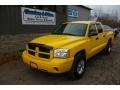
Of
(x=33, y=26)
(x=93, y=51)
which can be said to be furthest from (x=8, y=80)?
(x=33, y=26)

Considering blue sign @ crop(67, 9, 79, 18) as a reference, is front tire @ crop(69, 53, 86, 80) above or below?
below

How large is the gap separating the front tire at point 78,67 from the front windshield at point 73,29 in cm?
99

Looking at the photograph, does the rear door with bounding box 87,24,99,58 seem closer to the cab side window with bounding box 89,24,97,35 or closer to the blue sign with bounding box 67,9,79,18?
the cab side window with bounding box 89,24,97,35

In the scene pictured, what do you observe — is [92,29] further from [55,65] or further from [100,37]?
[55,65]

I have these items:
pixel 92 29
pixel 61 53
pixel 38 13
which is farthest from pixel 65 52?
pixel 38 13

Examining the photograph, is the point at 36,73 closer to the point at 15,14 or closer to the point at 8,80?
the point at 8,80

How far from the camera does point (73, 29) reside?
21.2ft

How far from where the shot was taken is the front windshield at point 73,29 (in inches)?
244

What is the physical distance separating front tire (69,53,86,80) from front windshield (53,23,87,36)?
3.26 feet

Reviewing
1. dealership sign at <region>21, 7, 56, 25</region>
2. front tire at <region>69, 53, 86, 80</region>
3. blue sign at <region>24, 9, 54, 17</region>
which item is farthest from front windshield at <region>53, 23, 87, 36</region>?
blue sign at <region>24, 9, 54, 17</region>

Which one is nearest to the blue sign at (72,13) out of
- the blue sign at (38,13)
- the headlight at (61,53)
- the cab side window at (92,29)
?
the blue sign at (38,13)

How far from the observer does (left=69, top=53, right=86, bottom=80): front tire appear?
204 inches

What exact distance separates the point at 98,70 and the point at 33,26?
9601 mm

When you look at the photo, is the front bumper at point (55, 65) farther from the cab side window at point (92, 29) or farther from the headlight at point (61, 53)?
the cab side window at point (92, 29)
